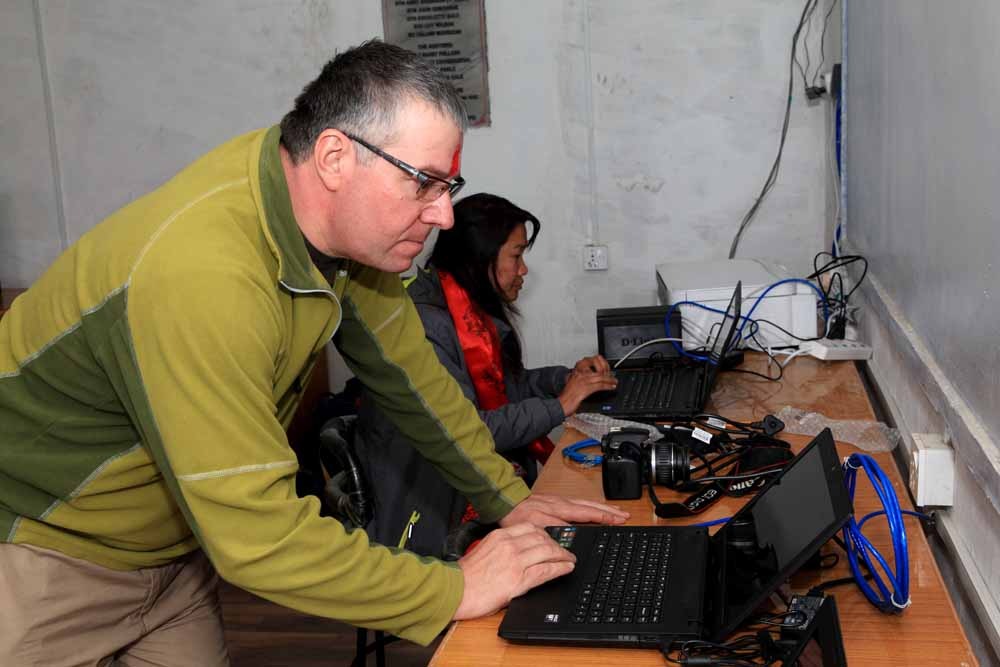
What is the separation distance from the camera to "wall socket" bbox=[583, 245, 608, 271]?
11.5 feet

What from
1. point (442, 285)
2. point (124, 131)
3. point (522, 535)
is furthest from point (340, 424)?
point (124, 131)

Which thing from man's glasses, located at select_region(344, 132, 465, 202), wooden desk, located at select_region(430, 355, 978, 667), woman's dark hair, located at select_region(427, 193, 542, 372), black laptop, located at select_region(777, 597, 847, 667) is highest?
man's glasses, located at select_region(344, 132, 465, 202)

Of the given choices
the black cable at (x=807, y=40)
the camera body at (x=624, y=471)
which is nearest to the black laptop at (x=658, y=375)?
the camera body at (x=624, y=471)

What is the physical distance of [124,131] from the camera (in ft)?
12.3

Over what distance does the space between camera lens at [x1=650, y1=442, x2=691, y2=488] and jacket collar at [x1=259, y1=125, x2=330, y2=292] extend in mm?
665

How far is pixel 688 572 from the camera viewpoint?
1239 millimetres

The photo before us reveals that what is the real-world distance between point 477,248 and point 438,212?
1191mm

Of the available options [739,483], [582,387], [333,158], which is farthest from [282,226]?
[582,387]

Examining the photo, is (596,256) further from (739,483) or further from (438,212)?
(438,212)

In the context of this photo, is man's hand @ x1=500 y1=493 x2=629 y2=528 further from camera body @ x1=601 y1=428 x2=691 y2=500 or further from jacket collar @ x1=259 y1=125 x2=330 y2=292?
jacket collar @ x1=259 y1=125 x2=330 y2=292

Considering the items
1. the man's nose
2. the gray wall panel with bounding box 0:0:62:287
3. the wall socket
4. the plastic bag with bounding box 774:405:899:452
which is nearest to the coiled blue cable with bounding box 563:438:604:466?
the plastic bag with bounding box 774:405:899:452

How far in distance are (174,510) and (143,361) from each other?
42cm

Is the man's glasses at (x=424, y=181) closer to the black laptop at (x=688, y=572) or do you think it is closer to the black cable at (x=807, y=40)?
the black laptop at (x=688, y=572)

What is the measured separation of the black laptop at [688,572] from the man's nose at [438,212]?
48 cm
